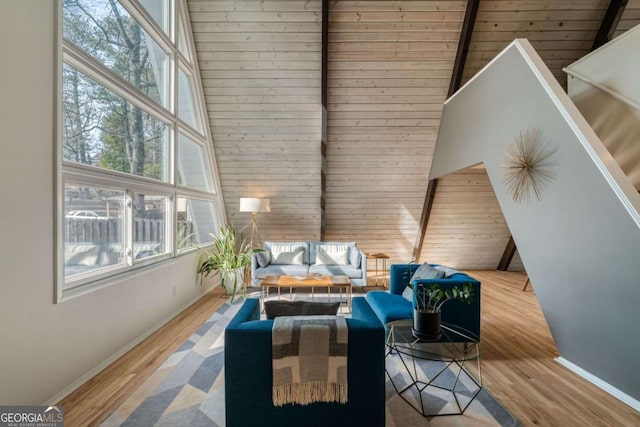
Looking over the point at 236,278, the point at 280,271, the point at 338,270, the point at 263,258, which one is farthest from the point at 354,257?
the point at 236,278

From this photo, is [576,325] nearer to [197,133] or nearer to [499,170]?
[499,170]

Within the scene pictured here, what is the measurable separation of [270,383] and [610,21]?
549 cm

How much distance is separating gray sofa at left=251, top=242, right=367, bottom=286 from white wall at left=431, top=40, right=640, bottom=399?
2350mm

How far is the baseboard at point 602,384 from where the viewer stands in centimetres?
191

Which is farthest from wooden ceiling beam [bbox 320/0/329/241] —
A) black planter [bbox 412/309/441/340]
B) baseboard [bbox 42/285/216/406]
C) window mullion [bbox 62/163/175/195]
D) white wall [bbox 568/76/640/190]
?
black planter [bbox 412/309/441/340]

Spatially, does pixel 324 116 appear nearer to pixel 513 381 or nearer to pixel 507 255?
pixel 513 381

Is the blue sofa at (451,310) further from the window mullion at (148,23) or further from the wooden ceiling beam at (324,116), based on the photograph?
the window mullion at (148,23)

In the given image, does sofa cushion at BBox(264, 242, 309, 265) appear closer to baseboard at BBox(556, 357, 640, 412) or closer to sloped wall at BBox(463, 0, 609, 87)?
baseboard at BBox(556, 357, 640, 412)

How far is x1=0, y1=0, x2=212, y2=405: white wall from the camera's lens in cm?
154

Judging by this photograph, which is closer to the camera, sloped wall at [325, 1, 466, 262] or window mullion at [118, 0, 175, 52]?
window mullion at [118, 0, 175, 52]

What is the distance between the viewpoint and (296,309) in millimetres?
1727

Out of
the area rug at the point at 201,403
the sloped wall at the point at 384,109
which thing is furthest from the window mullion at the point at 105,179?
the sloped wall at the point at 384,109

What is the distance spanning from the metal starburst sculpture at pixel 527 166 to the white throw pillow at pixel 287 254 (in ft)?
10.4

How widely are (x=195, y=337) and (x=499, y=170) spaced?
3.41 meters
